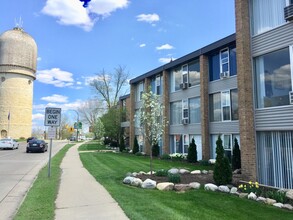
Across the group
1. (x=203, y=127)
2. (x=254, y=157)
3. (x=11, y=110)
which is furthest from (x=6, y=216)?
(x=11, y=110)

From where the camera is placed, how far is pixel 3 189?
10.3 m

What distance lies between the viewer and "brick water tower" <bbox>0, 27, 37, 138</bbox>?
66.0 metres

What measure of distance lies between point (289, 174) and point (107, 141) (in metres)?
40.9

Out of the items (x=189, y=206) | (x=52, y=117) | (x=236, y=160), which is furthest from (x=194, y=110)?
(x=189, y=206)

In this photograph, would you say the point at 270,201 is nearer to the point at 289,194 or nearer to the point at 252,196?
the point at 252,196

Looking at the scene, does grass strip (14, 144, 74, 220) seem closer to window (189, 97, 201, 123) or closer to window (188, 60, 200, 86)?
window (189, 97, 201, 123)

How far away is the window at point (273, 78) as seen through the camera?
32.4 feet

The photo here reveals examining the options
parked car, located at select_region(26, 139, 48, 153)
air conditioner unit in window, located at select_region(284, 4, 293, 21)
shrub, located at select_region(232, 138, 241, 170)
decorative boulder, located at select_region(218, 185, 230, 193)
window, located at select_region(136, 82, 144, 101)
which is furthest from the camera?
parked car, located at select_region(26, 139, 48, 153)

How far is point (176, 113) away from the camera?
79.4ft

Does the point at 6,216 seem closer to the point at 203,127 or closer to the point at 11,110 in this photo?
the point at 203,127

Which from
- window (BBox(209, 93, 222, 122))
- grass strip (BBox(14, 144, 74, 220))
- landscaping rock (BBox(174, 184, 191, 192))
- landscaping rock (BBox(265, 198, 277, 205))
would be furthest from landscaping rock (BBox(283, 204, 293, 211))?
window (BBox(209, 93, 222, 122))

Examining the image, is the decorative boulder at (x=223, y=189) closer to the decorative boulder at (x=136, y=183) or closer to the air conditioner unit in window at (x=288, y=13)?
the decorative boulder at (x=136, y=183)

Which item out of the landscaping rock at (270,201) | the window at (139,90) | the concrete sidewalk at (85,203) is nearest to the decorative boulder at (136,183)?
the concrete sidewalk at (85,203)

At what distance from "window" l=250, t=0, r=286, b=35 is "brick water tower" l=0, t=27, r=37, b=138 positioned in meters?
63.6
